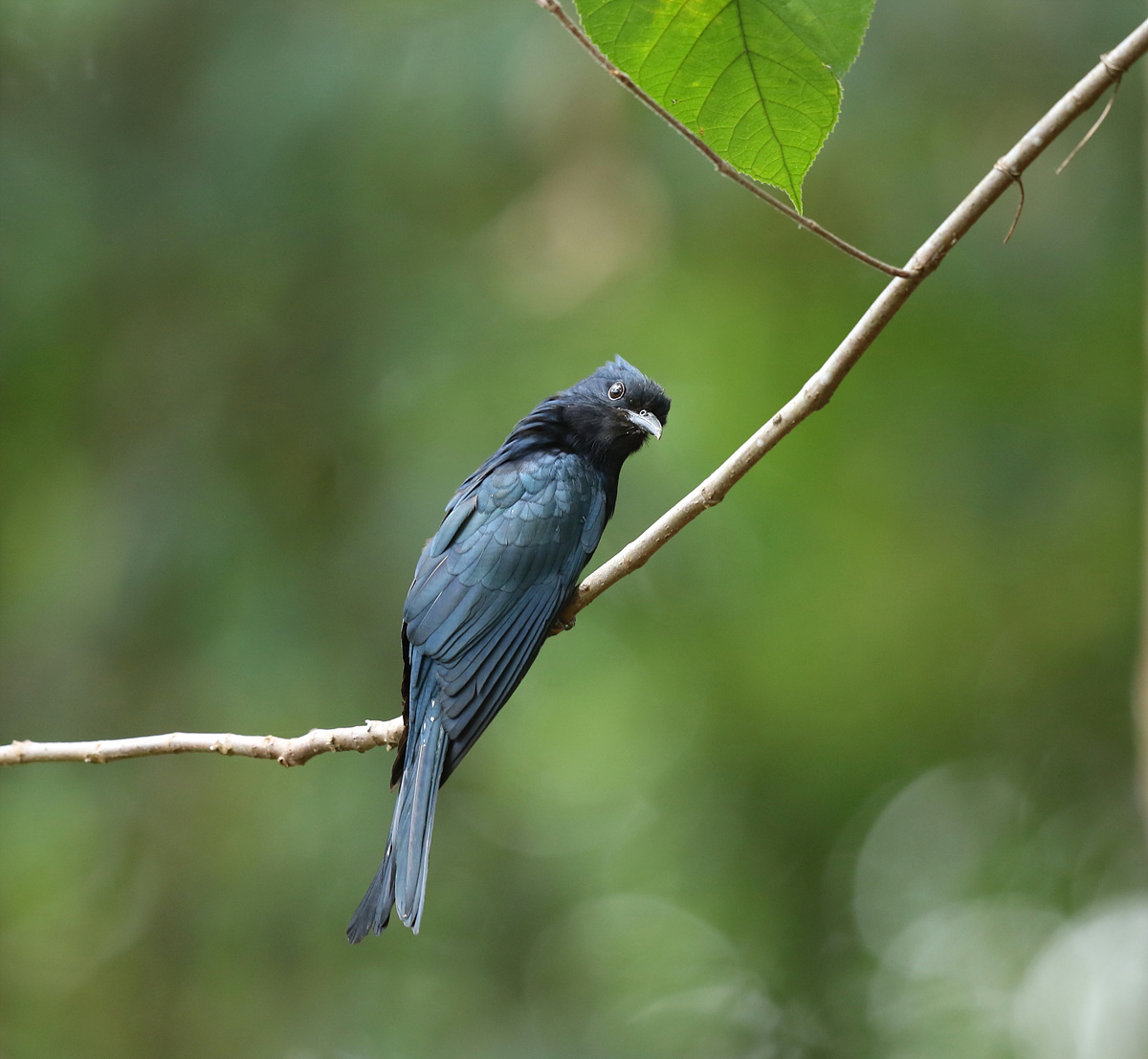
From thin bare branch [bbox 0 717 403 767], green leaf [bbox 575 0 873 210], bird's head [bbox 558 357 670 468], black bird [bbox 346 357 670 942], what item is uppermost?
green leaf [bbox 575 0 873 210]

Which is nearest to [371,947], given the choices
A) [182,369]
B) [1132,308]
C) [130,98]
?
[182,369]

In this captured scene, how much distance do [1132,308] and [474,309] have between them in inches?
145

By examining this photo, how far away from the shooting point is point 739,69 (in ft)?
4.42

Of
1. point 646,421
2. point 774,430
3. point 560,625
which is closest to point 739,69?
point 774,430

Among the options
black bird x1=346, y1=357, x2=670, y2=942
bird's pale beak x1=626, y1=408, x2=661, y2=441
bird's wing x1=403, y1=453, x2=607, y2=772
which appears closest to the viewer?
black bird x1=346, y1=357, x2=670, y2=942

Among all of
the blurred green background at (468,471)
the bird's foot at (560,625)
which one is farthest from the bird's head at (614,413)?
the blurred green background at (468,471)

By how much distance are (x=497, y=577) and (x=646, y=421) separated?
815 millimetres

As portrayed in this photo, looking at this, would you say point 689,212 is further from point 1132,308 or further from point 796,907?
point 796,907

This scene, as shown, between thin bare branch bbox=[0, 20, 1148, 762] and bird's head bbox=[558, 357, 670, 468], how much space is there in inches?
29.1

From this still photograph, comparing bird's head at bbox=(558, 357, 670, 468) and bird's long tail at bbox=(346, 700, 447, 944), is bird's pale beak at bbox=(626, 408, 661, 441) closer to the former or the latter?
bird's head at bbox=(558, 357, 670, 468)

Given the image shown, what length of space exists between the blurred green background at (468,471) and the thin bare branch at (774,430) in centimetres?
285

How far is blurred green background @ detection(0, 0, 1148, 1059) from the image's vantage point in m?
5.88

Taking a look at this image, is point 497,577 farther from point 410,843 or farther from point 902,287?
Result: point 902,287

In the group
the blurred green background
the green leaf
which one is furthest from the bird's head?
the green leaf
